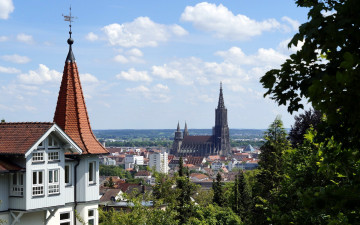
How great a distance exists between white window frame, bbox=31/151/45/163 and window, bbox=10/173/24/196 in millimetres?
747

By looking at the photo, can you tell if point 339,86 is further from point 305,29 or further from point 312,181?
point 312,181

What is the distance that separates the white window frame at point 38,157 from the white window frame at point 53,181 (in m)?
0.60

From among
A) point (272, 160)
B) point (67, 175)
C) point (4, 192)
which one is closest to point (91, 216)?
point (67, 175)

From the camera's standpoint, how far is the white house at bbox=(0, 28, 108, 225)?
66.7 feet

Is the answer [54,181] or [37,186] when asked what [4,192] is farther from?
[54,181]

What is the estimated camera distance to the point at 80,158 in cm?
2291

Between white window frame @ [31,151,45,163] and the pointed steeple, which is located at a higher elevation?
the pointed steeple

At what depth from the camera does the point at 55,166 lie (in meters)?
21.4

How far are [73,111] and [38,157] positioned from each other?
3470 mm

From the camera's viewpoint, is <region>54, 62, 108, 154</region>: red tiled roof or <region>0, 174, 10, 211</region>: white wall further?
<region>54, 62, 108, 154</region>: red tiled roof

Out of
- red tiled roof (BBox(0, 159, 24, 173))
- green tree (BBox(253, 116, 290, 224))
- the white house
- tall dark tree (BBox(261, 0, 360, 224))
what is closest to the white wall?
the white house

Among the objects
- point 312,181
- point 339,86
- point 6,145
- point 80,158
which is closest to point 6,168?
point 6,145

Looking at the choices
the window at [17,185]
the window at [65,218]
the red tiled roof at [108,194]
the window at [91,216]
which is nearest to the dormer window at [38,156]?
the window at [17,185]

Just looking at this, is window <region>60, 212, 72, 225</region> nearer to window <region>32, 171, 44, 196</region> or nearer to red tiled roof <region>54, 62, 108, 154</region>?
window <region>32, 171, 44, 196</region>
